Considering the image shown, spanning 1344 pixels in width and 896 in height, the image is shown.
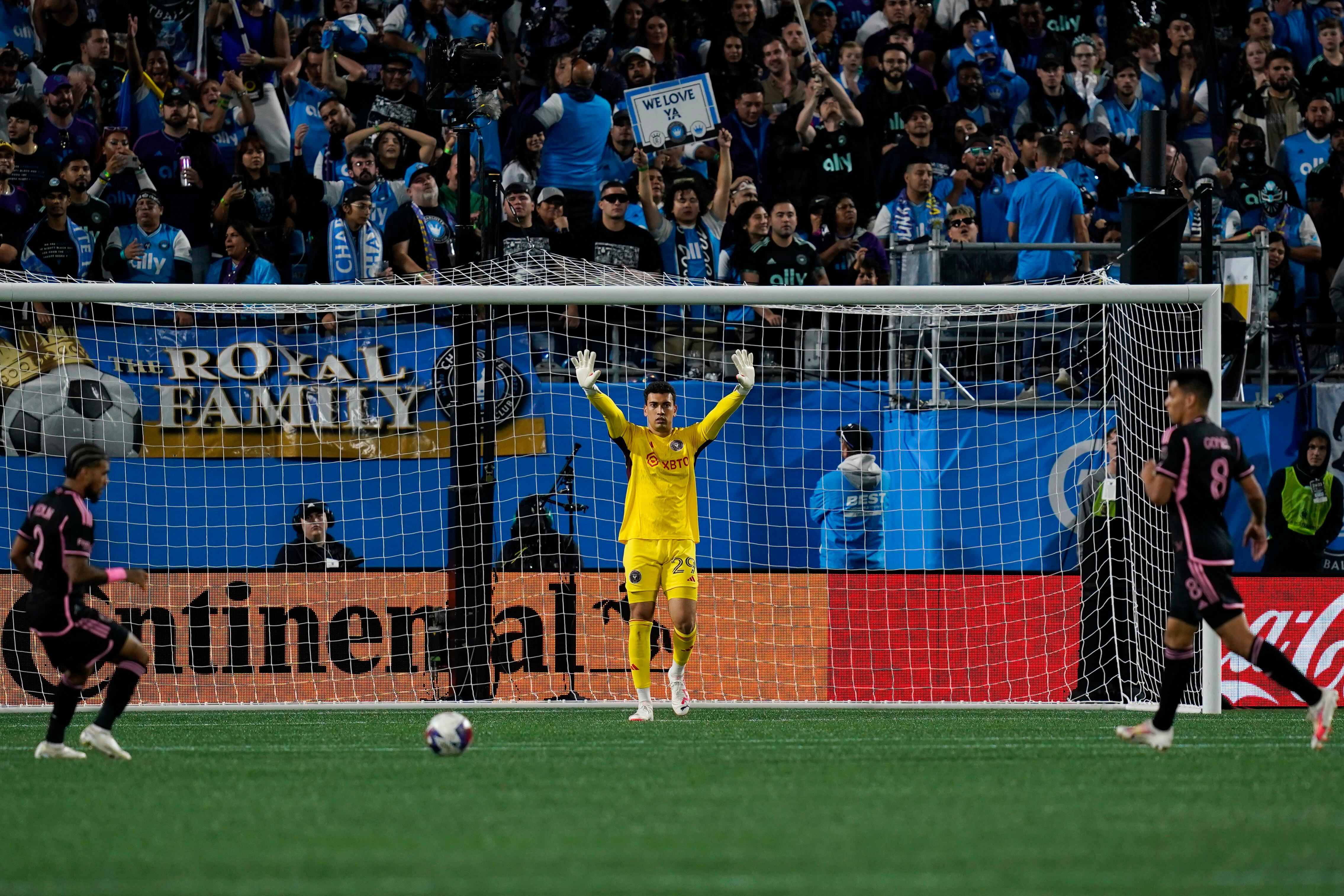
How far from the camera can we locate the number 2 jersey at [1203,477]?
8.35 meters

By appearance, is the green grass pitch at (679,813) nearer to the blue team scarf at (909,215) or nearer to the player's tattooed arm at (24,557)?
the player's tattooed arm at (24,557)

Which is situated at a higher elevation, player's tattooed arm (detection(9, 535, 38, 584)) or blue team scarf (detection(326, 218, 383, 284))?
blue team scarf (detection(326, 218, 383, 284))

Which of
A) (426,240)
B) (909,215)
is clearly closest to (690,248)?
(909,215)

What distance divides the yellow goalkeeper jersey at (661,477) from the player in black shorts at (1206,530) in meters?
3.28

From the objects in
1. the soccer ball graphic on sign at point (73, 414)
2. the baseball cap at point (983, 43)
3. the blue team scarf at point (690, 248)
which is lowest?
the soccer ball graphic on sign at point (73, 414)

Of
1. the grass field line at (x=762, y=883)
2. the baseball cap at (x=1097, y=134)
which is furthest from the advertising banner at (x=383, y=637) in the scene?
the grass field line at (x=762, y=883)

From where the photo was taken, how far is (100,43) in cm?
1564

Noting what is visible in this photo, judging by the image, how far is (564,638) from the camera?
12.2 m

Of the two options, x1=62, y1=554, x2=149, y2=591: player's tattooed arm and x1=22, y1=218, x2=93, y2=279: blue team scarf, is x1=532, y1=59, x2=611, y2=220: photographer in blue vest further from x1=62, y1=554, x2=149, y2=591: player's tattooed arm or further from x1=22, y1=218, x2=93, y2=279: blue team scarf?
x1=62, y1=554, x2=149, y2=591: player's tattooed arm

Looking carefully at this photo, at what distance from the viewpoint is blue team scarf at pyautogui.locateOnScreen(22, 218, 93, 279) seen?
44.8 ft

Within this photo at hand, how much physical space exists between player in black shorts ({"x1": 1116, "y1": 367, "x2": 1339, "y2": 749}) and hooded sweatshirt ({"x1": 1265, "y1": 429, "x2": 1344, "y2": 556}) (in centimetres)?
545

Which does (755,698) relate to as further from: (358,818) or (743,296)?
(358,818)

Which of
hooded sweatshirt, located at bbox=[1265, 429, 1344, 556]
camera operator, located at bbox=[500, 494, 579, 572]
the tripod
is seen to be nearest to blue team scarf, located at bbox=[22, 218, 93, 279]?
camera operator, located at bbox=[500, 494, 579, 572]

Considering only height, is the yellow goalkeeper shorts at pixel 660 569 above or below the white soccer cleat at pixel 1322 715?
above
